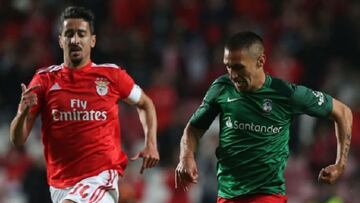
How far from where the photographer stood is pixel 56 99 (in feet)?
23.5

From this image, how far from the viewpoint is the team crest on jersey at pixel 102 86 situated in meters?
7.27

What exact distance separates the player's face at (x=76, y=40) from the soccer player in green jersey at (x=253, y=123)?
105cm

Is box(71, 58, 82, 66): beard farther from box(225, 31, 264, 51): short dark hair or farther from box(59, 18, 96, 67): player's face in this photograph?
box(225, 31, 264, 51): short dark hair

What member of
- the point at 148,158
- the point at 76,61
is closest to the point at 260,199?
the point at 148,158

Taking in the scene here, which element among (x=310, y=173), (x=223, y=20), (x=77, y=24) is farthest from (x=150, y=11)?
(x=77, y=24)

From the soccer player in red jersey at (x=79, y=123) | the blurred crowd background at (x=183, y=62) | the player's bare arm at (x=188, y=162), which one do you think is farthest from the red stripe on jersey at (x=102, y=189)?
the blurred crowd background at (x=183, y=62)

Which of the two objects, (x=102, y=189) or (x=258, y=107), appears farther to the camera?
(x=102, y=189)

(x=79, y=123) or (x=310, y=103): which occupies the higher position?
(x=310, y=103)

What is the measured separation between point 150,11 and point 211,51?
1384 mm

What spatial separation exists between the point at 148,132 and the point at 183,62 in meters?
5.89

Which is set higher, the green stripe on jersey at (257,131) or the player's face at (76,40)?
the player's face at (76,40)

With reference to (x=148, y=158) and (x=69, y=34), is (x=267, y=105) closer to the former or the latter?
(x=148, y=158)

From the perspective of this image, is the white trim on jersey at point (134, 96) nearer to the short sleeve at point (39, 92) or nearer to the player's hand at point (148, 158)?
the player's hand at point (148, 158)

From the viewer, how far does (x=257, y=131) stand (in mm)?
6594
